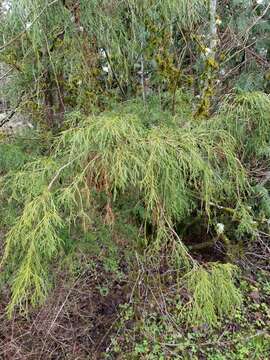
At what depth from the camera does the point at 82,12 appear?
6.79 ft

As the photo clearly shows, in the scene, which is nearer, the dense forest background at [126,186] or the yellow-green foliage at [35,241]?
the yellow-green foliage at [35,241]

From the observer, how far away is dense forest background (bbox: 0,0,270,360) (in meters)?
1.82

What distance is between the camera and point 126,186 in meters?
1.94

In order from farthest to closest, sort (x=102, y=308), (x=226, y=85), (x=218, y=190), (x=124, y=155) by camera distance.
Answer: (x=226, y=85)
(x=102, y=308)
(x=218, y=190)
(x=124, y=155)

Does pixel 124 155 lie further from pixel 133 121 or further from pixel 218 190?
pixel 218 190

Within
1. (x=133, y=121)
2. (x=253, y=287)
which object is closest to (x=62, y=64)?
(x=133, y=121)

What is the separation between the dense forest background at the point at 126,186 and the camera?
5.98ft

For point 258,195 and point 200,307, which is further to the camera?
point 258,195

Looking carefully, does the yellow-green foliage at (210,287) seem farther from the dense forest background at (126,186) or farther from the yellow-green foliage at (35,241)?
the yellow-green foliage at (35,241)

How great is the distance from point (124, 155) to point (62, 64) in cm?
98

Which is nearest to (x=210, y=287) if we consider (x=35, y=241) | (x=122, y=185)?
(x=122, y=185)

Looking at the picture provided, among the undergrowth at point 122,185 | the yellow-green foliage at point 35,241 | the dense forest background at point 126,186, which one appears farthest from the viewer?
the dense forest background at point 126,186

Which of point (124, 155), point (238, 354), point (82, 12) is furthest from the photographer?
point (238, 354)

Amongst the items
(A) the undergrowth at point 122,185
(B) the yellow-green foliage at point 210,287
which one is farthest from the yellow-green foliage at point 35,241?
(B) the yellow-green foliage at point 210,287
